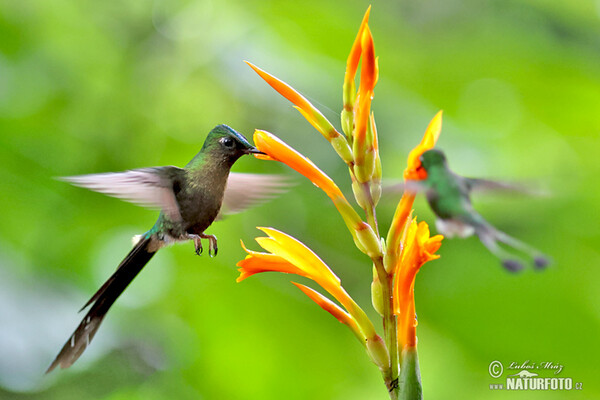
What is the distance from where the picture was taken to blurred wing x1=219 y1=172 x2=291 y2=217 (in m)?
1.74

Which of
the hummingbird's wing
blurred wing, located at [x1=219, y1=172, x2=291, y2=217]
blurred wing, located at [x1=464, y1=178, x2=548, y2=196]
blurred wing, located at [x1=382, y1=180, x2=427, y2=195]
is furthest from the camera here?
blurred wing, located at [x1=219, y1=172, x2=291, y2=217]

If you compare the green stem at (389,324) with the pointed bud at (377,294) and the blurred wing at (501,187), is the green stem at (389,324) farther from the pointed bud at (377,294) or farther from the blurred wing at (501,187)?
the blurred wing at (501,187)

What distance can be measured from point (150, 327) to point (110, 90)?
107 cm

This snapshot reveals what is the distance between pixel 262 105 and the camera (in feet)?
8.50

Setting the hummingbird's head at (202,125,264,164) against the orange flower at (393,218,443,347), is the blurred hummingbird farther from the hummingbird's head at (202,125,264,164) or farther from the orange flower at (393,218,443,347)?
the orange flower at (393,218,443,347)

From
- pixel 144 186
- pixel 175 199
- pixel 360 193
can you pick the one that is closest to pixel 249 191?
pixel 175 199

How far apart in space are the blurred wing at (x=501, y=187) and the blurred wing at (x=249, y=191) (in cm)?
74

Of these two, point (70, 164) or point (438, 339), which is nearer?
point (438, 339)

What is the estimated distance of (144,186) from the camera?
1.57 metres

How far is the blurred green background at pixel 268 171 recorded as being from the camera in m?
2.23

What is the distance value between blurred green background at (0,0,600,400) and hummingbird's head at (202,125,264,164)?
0.73m

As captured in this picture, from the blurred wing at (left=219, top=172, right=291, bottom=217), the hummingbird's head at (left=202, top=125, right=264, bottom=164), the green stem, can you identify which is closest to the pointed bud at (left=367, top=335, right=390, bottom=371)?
the green stem

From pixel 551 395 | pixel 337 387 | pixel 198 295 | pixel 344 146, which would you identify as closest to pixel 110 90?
pixel 198 295

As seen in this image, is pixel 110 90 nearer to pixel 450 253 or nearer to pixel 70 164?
pixel 70 164
